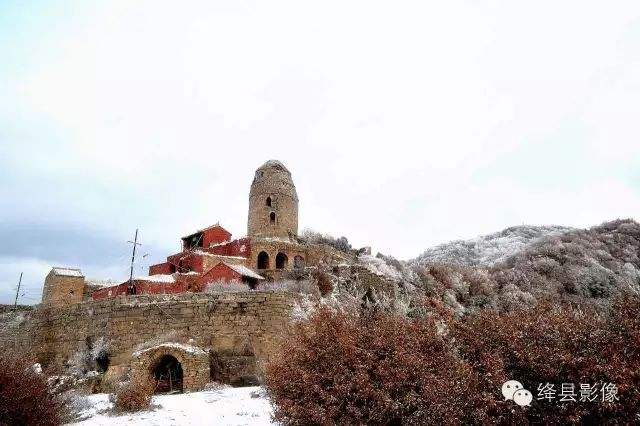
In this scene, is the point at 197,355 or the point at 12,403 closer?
the point at 12,403

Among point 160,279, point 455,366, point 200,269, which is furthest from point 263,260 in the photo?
point 455,366

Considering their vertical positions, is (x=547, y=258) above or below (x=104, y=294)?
above

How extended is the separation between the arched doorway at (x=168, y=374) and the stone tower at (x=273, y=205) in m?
16.2

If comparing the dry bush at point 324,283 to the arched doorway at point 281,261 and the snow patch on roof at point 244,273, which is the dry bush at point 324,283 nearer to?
the snow patch on roof at point 244,273

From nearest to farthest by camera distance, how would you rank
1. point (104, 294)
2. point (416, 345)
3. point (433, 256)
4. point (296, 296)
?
point (416, 345), point (296, 296), point (104, 294), point (433, 256)

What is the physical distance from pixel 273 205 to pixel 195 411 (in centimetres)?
2193

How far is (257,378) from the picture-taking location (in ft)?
46.2

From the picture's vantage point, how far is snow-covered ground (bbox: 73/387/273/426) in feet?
28.7

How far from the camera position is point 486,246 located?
222 ft

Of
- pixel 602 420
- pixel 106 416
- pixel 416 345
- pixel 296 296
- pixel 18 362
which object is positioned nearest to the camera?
pixel 602 420

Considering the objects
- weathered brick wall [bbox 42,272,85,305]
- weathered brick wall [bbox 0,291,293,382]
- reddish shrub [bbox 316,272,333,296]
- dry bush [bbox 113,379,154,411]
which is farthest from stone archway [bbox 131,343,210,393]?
weathered brick wall [bbox 42,272,85,305]

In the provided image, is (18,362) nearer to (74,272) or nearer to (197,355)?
(197,355)

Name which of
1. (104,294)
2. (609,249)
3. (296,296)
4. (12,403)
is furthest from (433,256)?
(12,403)

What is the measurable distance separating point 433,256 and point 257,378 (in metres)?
55.3
